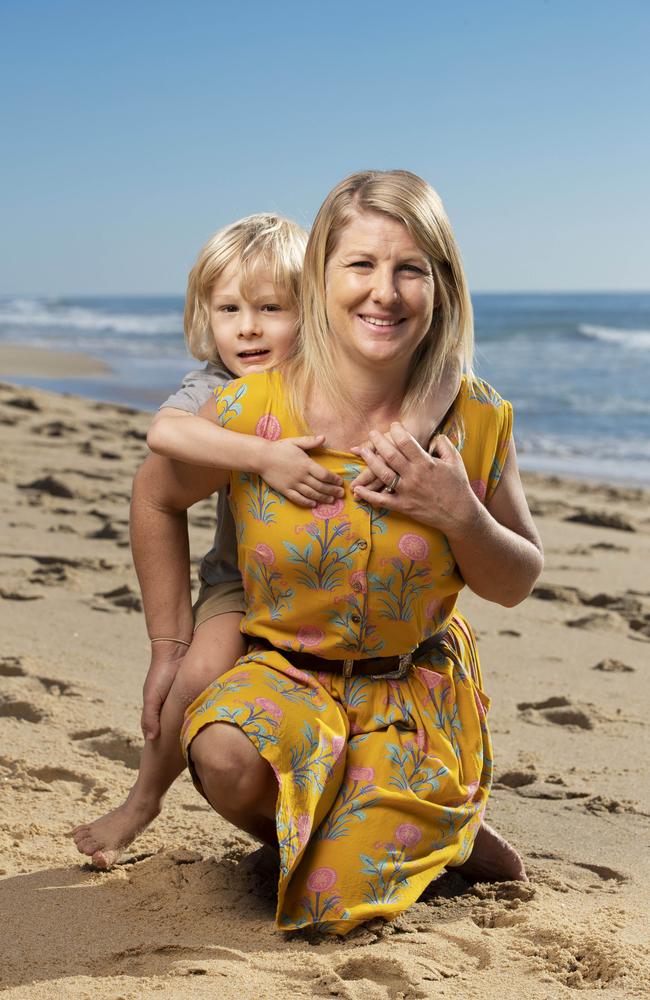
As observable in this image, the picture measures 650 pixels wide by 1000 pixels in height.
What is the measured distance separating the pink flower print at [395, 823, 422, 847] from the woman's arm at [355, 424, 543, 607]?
500 millimetres

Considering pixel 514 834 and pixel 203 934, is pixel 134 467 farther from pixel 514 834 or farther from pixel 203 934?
pixel 203 934

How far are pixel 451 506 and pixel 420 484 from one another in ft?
0.25

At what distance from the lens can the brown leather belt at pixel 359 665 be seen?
8.01 ft

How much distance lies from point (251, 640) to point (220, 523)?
1.02 ft

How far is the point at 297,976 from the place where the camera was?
6.75 feet

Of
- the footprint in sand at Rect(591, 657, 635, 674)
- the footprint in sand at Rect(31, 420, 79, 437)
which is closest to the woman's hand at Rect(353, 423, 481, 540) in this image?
the footprint in sand at Rect(591, 657, 635, 674)

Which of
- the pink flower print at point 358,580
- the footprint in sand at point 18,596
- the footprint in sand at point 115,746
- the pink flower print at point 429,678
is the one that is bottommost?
the footprint in sand at point 18,596

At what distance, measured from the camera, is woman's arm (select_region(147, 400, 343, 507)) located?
2293 mm

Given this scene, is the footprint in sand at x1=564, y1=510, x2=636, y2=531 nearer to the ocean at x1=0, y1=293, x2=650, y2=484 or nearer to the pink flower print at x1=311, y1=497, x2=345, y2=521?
the ocean at x1=0, y1=293, x2=650, y2=484

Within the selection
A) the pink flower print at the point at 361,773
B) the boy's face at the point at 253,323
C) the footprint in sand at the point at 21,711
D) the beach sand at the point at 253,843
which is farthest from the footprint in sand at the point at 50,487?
the pink flower print at the point at 361,773

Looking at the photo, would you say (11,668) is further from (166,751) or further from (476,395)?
(476,395)

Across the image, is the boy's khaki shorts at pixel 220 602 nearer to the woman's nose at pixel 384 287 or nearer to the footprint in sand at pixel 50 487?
the woman's nose at pixel 384 287

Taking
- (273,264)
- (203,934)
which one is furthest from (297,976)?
(273,264)

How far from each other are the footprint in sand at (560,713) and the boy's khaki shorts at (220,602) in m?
1.44
